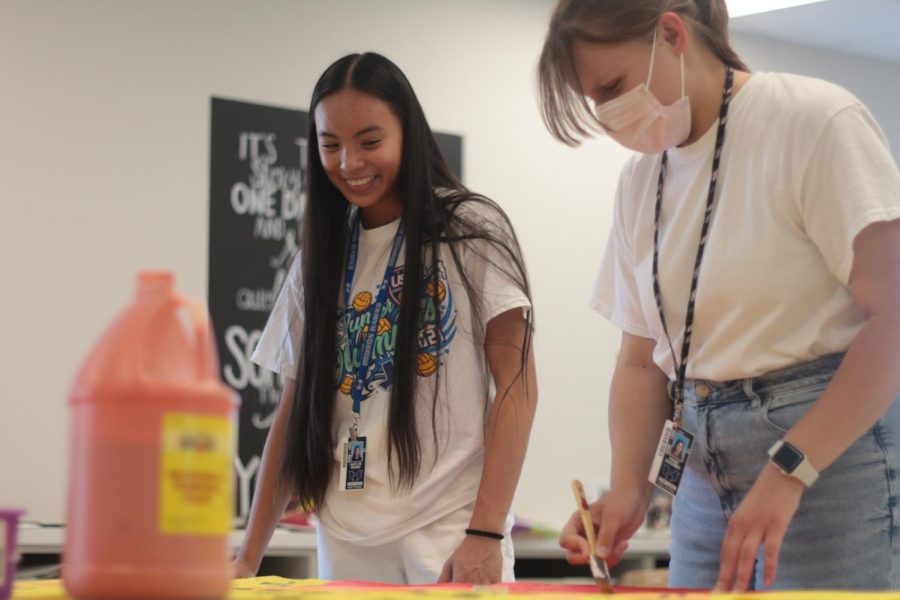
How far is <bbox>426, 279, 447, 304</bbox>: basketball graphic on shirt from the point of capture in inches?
70.3

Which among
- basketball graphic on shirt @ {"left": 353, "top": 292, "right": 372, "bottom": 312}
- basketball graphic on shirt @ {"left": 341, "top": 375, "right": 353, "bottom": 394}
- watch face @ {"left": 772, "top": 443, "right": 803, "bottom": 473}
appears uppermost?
basketball graphic on shirt @ {"left": 353, "top": 292, "right": 372, "bottom": 312}

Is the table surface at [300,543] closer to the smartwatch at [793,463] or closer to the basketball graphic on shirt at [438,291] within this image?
the basketball graphic on shirt at [438,291]

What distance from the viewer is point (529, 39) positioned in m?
4.47

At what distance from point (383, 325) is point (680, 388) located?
1.63ft

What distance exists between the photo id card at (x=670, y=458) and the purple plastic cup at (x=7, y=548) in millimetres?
810

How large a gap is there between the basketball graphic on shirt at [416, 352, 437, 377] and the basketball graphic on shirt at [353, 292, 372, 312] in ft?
0.43

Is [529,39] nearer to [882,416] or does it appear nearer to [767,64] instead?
[767,64]

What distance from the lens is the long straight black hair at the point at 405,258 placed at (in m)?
1.73

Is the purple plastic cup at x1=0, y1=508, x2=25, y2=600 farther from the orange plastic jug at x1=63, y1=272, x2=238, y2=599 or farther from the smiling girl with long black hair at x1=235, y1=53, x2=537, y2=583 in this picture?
the smiling girl with long black hair at x1=235, y1=53, x2=537, y2=583

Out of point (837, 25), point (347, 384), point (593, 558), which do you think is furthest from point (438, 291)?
point (837, 25)

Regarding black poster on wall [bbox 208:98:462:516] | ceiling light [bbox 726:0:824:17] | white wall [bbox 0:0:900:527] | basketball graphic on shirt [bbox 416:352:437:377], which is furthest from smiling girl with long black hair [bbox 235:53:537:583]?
ceiling light [bbox 726:0:824:17]

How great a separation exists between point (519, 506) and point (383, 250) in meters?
2.40

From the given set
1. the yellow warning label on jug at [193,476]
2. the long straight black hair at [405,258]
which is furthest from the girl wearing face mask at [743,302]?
the yellow warning label on jug at [193,476]

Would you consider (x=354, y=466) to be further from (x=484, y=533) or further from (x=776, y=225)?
(x=776, y=225)
